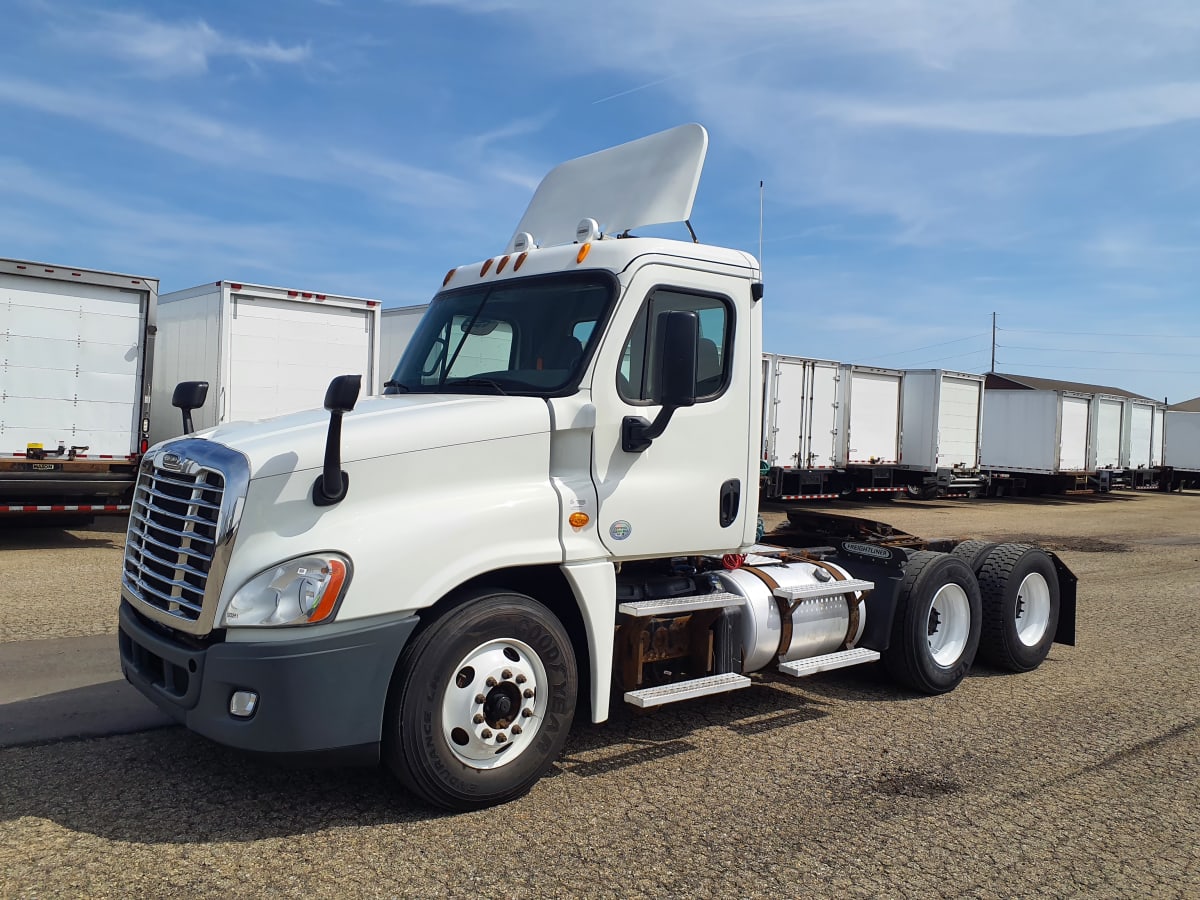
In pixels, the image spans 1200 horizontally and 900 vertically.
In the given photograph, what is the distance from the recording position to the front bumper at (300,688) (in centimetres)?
379

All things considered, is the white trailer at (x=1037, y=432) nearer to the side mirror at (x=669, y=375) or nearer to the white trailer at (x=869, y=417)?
the white trailer at (x=869, y=417)

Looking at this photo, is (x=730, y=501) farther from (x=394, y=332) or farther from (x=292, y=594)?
(x=394, y=332)

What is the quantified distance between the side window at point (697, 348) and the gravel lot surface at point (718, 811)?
1.95 meters

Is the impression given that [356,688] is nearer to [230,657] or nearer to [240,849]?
[230,657]

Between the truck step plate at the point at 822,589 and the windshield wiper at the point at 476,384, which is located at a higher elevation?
A: the windshield wiper at the point at 476,384

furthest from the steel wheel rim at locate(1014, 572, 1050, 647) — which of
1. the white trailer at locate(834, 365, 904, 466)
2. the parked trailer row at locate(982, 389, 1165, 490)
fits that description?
the parked trailer row at locate(982, 389, 1165, 490)

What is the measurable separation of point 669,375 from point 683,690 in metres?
1.62

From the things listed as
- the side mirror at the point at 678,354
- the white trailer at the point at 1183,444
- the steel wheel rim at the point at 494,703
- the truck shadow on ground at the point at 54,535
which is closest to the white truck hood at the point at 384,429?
the side mirror at the point at 678,354

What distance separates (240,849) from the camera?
3.86 meters

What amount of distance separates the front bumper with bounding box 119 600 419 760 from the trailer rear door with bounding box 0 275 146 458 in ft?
31.0

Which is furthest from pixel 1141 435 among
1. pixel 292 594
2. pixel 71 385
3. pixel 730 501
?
pixel 292 594

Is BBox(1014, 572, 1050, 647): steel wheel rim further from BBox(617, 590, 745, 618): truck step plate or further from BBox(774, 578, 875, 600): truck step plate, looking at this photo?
BBox(617, 590, 745, 618): truck step plate

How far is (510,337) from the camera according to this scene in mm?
5227

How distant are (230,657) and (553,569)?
1.51 meters
